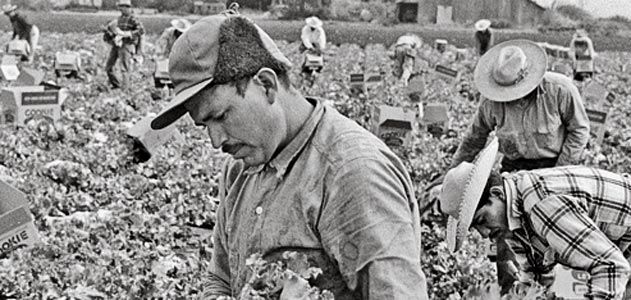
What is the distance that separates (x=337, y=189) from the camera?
2.12 metres

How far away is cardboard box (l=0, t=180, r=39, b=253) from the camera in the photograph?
3.59 m

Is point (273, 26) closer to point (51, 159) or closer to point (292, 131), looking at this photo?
point (51, 159)

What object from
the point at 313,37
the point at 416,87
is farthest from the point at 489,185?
the point at 313,37

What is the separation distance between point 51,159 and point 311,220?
5.54 meters

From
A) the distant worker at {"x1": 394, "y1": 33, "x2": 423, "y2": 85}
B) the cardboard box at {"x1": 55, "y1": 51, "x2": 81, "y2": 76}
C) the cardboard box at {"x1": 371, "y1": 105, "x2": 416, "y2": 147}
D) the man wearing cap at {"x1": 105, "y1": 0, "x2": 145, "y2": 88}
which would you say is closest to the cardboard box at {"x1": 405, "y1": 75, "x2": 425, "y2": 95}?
the distant worker at {"x1": 394, "y1": 33, "x2": 423, "y2": 85}

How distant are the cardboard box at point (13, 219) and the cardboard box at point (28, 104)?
4.74 meters

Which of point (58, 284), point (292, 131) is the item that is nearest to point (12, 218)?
point (58, 284)

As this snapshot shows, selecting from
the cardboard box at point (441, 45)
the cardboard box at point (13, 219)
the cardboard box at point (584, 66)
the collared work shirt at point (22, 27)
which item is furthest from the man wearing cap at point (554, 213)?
the cardboard box at point (441, 45)

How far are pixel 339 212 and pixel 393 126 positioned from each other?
17.5 feet

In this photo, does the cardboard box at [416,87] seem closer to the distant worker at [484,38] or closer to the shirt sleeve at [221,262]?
the distant worker at [484,38]

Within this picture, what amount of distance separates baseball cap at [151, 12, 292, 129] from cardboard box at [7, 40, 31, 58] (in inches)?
561

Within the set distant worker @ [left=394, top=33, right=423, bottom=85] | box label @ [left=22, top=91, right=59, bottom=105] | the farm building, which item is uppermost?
box label @ [left=22, top=91, right=59, bottom=105]

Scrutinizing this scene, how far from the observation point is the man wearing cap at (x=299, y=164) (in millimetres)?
2088

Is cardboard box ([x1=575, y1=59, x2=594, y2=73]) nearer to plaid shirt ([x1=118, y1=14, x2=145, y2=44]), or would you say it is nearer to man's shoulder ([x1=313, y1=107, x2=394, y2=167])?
plaid shirt ([x1=118, y1=14, x2=145, y2=44])
